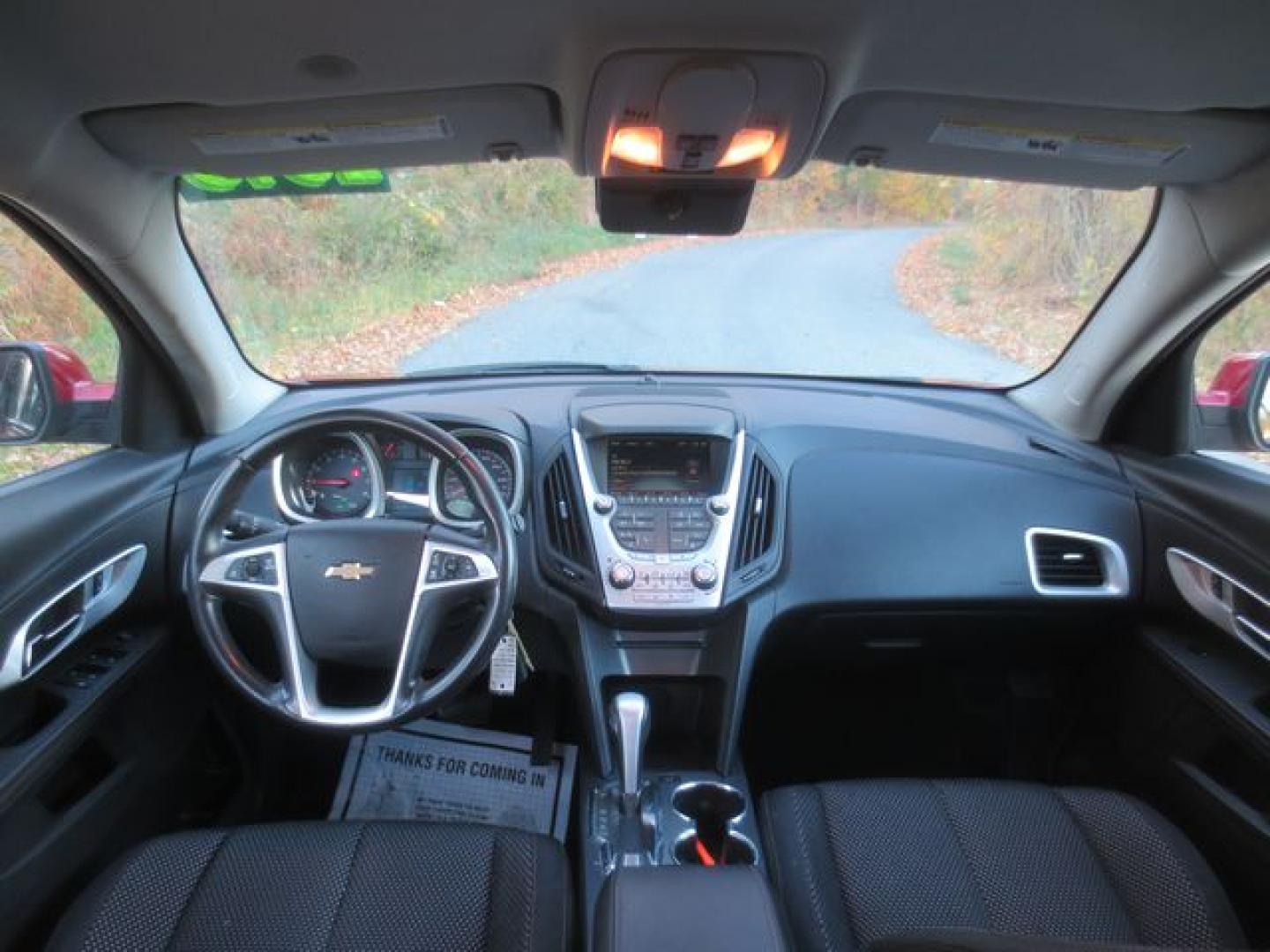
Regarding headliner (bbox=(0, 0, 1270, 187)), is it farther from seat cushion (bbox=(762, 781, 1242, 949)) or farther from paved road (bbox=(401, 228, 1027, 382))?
seat cushion (bbox=(762, 781, 1242, 949))

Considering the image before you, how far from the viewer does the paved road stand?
9.29ft

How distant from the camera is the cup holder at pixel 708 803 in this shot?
2.14 m

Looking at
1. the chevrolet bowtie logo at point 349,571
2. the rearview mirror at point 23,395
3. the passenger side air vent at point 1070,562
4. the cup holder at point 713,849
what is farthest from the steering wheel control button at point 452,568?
the passenger side air vent at point 1070,562

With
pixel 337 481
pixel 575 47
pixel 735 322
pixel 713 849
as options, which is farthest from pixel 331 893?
pixel 735 322

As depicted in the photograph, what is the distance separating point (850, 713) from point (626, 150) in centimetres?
199

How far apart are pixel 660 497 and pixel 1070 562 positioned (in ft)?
3.92

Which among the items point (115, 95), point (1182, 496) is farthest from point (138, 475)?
point (1182, 496)

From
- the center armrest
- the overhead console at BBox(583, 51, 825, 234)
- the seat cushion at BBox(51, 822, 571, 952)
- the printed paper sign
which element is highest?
the overhead console at BBox(583, 51, 825, 234)

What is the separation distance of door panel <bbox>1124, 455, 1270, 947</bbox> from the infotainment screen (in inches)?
49.0

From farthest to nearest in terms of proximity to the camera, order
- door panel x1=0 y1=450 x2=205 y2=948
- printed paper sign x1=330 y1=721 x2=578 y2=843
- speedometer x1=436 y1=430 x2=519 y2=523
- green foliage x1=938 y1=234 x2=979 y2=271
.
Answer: green foliage x1=938 y1=234 x2=979 y2=271, printed paper sign x1=330 y1=721 x2=578 y2=843, speedometer x1=436 y1=430 x2=519 y2=523, door panel x1=0 y1=450 x2=205 y2=948

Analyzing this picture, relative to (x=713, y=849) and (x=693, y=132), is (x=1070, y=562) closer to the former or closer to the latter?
(x=713, y=849)

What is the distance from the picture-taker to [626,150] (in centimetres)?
190

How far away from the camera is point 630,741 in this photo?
85.0 inches

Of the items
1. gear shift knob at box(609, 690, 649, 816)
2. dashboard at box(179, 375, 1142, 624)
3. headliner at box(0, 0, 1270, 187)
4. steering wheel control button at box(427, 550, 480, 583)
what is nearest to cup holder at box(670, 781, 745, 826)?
gear shift knob at box(609, 690, 649, 816)
